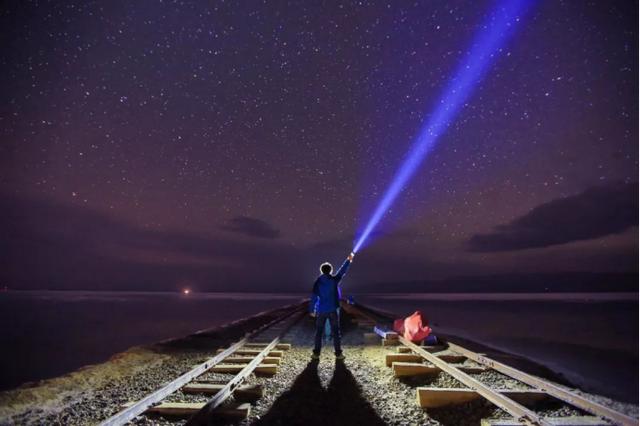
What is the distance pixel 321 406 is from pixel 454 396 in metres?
1.88

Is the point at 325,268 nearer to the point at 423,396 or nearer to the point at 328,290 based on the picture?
the point at 328,290

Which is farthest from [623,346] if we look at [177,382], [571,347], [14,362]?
[14,362]

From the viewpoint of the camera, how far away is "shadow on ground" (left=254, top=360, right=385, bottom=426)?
5020 mm

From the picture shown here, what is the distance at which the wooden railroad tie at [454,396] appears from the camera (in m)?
5.59

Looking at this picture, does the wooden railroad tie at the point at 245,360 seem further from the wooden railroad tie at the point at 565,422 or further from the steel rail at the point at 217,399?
the wooden railroad tie at the point at 565,422

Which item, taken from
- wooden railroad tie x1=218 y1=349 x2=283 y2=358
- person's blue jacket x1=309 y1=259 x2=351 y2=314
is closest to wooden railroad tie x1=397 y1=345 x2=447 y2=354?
person's blue jacket x1=309 y1=259 x2=351 y2=314

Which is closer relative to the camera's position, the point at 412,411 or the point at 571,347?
the point at 412,411

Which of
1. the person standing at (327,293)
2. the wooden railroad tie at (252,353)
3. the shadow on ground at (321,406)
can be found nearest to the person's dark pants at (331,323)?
the person standing at (327,293)

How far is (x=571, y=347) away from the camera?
2394 cm

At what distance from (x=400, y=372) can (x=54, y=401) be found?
6157 mm

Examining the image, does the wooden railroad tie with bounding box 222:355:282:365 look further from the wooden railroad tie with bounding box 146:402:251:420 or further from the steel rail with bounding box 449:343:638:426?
Result: the steel rail with bounding box 449:343:638:426

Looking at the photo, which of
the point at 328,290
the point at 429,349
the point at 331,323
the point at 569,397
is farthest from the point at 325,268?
the point at 569,397

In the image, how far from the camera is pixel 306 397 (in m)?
6.05

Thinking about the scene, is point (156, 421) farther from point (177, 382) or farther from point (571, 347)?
point (571, 347)
